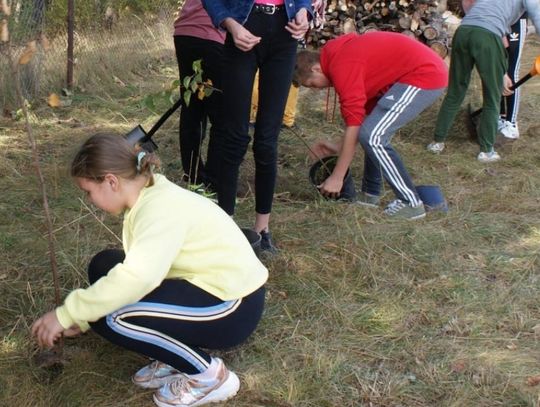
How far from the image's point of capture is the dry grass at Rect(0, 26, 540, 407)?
2.29 m

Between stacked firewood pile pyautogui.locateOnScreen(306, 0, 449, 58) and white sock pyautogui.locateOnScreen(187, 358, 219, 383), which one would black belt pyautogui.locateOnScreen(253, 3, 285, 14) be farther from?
stacked firewood pile pyautogui.locateOnScreen(306, 0, 449, 58)

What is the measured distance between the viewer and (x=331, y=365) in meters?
2.41

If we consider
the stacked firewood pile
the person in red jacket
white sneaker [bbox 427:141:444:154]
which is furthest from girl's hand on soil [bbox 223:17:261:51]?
the stacked firewood pile

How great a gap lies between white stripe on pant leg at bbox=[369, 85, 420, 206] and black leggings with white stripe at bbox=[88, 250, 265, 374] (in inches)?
71.4

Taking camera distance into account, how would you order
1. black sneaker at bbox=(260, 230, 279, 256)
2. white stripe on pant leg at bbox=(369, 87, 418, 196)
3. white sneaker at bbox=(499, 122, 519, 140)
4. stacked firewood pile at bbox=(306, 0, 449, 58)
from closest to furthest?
black sneaker at bbox=(260, 230, 279, 256) → white stripe on pant leg at bbox=(369, 87, 418, 196) → white sneaker at bbox=(499, 122, 519, 140) → stacked firewood pile at bbox=(306, 0, 449, 58)

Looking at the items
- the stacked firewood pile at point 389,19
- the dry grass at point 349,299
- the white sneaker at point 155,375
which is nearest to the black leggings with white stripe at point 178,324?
the white sneaker at point 155,375

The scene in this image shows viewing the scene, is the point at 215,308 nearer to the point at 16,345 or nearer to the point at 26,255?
the point at 16,345

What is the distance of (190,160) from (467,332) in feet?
6.13

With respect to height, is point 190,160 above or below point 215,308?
below

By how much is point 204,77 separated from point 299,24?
2.06 ft

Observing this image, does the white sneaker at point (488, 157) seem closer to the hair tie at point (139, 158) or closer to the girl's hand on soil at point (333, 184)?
the girl's hand on soil at point (333, 184)

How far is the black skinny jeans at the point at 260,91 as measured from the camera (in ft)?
9.11

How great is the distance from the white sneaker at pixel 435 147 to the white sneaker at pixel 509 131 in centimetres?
55

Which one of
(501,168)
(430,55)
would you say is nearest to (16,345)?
(430,55)
